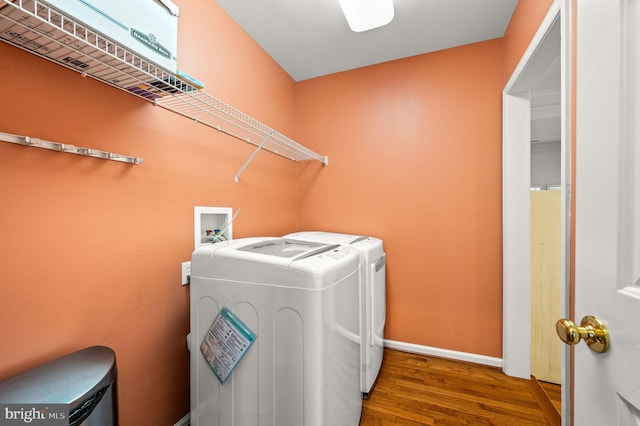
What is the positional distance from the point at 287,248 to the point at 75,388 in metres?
0.89

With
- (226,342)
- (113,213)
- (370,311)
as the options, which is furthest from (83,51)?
(370,311)

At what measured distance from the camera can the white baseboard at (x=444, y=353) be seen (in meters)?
1.99

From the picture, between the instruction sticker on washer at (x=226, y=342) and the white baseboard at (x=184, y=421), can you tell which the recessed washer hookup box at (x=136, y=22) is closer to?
the instruction sticker on washer at (x=226, y=342)

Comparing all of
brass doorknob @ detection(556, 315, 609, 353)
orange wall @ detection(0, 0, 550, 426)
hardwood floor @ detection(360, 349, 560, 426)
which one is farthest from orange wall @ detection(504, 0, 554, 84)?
hardwood floor @ detection(360, 349, 560, 426)

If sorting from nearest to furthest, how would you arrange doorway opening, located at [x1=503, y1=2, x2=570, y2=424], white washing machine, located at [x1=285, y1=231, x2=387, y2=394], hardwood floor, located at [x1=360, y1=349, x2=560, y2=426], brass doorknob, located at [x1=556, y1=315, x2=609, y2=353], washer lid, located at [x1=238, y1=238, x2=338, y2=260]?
brass doorknob, located at [x1=556, y1=315, x2=609, y2=353], washer lid, located at [x1=238, y1=238, x2=338, y2=260], hardwood floor, located at [x1=360, y1=349, x2=560, y2=426], white washing machine, located at [x1=285, y1=231, x2=387, y2=394], doorway opening, located at [x1=503, y1=2, x2=570, y2=424]

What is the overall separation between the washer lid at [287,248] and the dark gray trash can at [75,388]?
0.60m

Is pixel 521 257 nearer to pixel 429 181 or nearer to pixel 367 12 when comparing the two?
pixel 429 181

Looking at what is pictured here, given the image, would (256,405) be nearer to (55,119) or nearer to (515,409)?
(55,119)

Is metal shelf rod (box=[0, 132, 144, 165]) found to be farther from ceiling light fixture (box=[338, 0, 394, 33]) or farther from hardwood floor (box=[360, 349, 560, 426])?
hardwood floor (box=[360, 349, 560, 426])

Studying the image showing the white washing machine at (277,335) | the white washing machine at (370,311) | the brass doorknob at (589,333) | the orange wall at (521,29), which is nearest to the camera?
the brass doorknob at (589,333)

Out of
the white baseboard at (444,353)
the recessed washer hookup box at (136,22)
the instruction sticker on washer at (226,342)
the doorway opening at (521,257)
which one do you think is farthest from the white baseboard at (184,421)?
the doorway opening at (521,257)

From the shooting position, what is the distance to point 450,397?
165 centimetres

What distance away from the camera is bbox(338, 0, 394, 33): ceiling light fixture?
141 cm

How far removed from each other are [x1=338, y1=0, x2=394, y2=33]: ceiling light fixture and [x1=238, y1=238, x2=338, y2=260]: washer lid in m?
1.28
